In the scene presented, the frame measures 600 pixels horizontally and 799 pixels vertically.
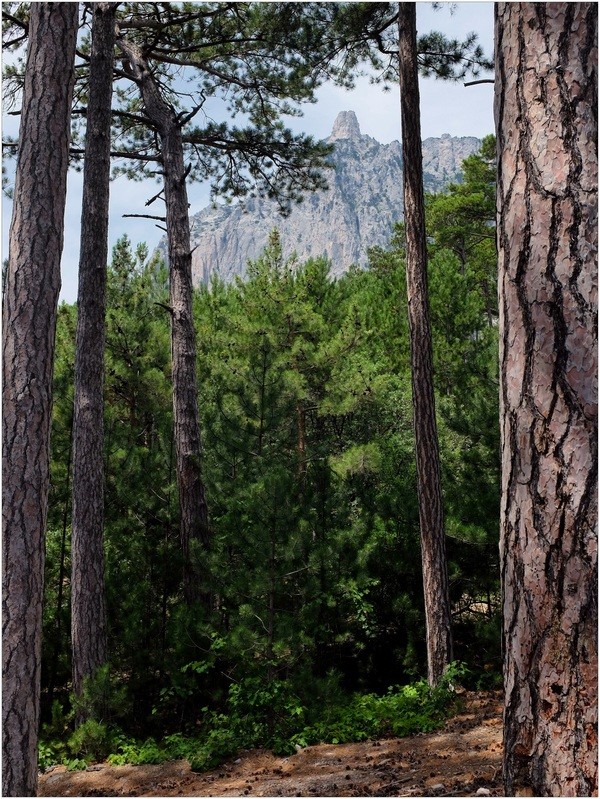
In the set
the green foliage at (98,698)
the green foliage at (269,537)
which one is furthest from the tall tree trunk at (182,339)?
the green foliage at (98,698)

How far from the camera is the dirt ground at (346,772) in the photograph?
3947 millimetres

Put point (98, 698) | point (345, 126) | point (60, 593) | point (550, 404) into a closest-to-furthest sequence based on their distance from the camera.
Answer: point (550, 404)
point (98, 698)
point (60, 593)
point (345, 126)

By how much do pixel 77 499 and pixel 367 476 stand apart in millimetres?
4453

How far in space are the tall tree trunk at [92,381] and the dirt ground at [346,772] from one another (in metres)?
1.04

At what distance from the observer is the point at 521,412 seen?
158 centimetres

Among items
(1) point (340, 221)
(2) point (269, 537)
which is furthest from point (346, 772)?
(1) point (340, 221)

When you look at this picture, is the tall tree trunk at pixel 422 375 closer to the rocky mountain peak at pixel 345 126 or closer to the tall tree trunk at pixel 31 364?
the tall tree trunk at pixel 31 364

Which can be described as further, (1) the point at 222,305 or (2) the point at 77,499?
(1) the point at 222,305

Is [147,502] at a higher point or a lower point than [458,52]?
lower

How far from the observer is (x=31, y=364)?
338 cm

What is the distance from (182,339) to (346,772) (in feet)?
14.5

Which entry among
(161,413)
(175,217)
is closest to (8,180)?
(175,217)

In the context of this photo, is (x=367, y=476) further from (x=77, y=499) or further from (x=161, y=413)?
(x=77, y=499)

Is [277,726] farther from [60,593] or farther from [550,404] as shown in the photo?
[550,404]
